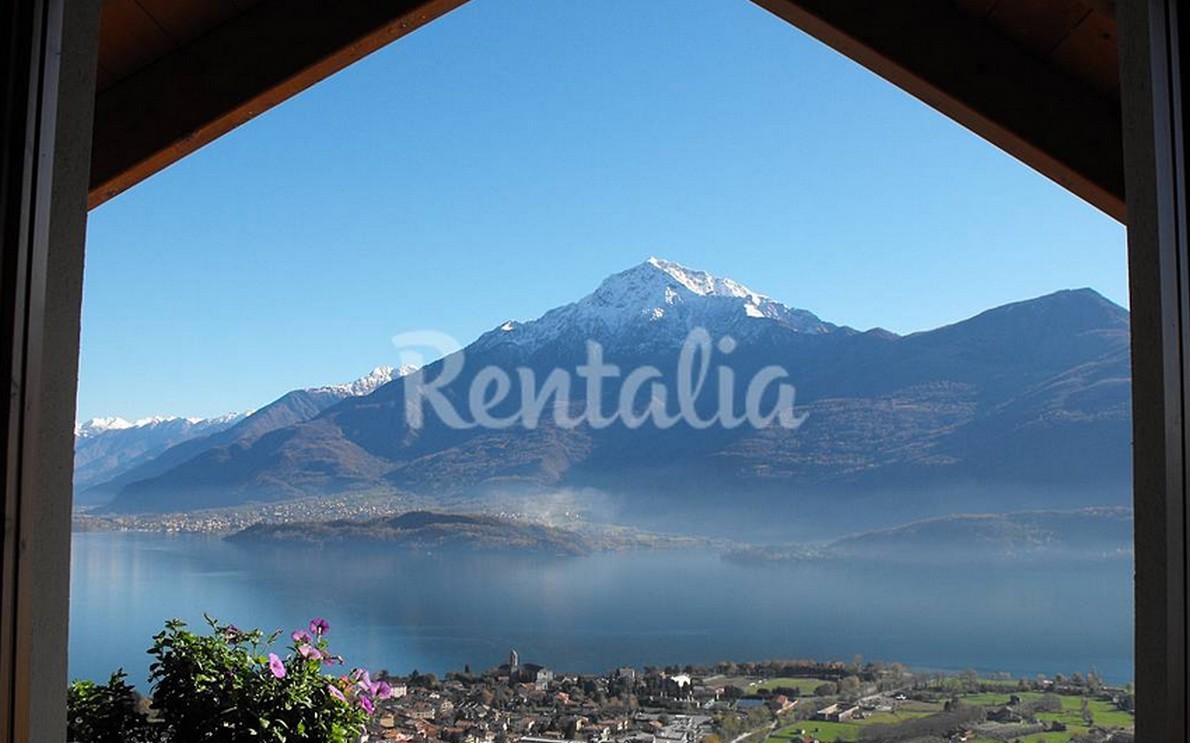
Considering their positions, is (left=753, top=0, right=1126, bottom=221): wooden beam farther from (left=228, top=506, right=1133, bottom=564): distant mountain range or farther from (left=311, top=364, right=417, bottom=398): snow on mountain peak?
(left=311, top=364, right=417, bottom=398): snow on mountain peak

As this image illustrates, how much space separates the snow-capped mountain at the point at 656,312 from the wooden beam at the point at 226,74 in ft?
9.58

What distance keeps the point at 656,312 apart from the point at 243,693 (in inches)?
114

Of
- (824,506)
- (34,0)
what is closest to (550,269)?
(824,506)

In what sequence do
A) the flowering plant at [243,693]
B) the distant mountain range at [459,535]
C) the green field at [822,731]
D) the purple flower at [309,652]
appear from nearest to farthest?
the flowering plant at [243,693] → the purple flower at [309,652] → the green field at [822,731] → the distant mountain range at [459,535]

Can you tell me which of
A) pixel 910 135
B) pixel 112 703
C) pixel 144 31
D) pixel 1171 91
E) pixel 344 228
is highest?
pixel 910 135

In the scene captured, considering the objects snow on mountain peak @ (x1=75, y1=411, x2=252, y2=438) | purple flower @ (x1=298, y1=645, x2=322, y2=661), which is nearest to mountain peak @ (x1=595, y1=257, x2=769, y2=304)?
snow on mountain peak @ (x1=75, y1=411, x2=252, y2=438)

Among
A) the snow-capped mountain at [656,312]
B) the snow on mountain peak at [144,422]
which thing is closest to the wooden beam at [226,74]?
the snow-capped mountain at [656,312]

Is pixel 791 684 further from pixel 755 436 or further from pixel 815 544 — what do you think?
pixel 755 436

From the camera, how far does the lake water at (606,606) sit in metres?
3.35

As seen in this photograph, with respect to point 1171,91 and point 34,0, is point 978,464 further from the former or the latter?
point 34,0

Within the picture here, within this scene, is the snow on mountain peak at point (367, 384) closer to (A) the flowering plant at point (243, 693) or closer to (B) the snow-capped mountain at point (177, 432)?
(B) the snow-capped mountain at point (177, 432)

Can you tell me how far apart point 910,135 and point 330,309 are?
10.0ft

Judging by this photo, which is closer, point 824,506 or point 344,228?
point 824,506

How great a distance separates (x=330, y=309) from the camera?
17.2ft
